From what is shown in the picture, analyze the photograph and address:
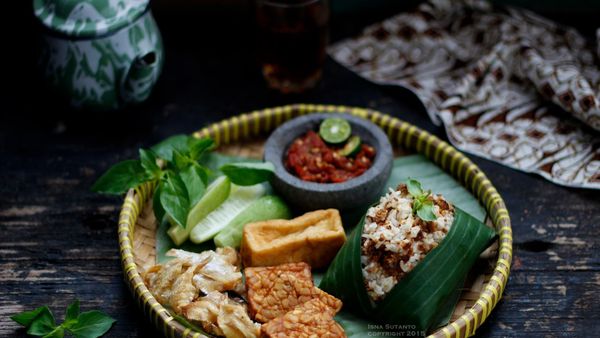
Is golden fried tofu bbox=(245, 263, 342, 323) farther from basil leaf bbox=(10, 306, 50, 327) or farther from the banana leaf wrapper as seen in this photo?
basil leaf bbox=(10, 306, 50, 327)

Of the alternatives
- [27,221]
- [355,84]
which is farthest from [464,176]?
[27,221]

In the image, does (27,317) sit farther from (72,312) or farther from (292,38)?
(292,38)

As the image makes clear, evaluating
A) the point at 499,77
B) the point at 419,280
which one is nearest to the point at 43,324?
the point at 419,280

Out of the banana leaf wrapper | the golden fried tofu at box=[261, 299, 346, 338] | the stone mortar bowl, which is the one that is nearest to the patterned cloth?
the stone mortar bowl

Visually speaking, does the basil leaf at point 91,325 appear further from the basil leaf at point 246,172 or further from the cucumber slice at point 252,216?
the basil leaf at point 246,172

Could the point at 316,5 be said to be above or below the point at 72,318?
above

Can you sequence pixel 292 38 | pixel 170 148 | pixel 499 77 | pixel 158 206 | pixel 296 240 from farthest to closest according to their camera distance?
pixel 499 77 → pixel 292 38 → pixel 170 148 → pixel 158 206 → pixel 296 240

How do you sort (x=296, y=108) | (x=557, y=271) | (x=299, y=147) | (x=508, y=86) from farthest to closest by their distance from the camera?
(x=508, y=86) < (x=296, y=108) < (x=299, y=147) < (x=557, y=271)

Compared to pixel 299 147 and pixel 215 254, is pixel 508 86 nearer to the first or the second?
pixel 299 147
